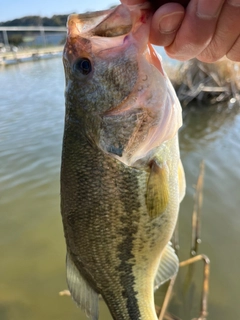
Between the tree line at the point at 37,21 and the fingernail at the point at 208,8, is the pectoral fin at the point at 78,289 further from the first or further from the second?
the tree line at the point at 37,21

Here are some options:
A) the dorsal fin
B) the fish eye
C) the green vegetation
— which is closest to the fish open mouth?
the fish eye

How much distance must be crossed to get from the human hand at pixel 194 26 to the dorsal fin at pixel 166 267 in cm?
122

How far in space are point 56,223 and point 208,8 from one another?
14.3 ft

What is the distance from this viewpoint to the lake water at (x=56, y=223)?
11.4ft

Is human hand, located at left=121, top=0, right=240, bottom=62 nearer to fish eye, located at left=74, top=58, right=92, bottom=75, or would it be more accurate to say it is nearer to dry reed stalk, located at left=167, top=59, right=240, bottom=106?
fish eye, located at left=74, top=58, right=92, bottom=75

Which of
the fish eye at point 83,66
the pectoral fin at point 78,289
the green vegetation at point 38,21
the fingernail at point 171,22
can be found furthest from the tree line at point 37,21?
the fingernail at point 171,22

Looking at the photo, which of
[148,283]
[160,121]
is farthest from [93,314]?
[160,121]

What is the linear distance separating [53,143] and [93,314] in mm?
6666

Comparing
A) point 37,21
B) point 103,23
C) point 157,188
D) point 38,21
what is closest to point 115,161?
point 157,188

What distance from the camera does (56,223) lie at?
194 inches

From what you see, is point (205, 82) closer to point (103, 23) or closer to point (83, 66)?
point (83, 66)

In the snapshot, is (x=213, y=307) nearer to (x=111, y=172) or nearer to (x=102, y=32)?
(x=111, y=172)

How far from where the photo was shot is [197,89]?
35.2 feet

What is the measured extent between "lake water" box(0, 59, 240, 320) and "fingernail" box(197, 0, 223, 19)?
10.00 feet
